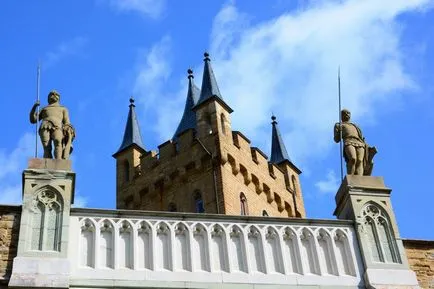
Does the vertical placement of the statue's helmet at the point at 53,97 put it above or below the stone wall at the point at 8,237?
above

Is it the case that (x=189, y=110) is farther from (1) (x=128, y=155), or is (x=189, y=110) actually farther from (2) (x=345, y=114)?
(2) (x=345, y=114)

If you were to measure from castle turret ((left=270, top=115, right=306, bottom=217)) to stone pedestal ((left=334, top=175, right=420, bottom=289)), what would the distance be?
72.6ft

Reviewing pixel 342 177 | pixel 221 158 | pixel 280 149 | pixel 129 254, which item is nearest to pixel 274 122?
pixel 280 149

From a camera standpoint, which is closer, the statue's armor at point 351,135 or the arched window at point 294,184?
the statue's armor at point 351,135

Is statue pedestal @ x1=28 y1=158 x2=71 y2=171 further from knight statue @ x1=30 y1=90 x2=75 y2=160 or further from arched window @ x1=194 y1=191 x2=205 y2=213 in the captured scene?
arched window @ x1=194 y1=191 x2=205 y2=213

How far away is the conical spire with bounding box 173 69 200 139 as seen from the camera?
36.0 meters

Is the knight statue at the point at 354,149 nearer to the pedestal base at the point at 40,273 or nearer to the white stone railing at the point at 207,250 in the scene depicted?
the white stone railing at the point at 207,250

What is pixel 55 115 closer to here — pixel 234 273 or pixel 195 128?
pixel 234 273

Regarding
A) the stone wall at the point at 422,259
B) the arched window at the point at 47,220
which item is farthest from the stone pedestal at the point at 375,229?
the arched window at the point at 47,220

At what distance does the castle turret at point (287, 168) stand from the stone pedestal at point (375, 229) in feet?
72.6

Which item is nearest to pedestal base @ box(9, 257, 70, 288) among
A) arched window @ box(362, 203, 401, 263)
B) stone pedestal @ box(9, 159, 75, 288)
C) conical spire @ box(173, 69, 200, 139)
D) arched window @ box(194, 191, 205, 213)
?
stone pedestal @ box(9, 159, 75, 288)

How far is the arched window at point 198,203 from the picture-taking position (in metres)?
31.3

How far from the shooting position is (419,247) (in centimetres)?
1307

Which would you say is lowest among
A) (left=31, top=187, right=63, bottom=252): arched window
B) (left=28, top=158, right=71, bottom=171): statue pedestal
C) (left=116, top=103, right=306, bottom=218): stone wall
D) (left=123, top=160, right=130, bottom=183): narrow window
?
(left=31, top=187, right=63, bottom=252): arched window
